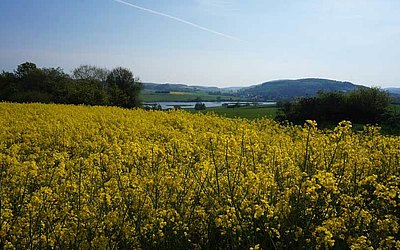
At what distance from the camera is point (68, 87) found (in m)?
38.0

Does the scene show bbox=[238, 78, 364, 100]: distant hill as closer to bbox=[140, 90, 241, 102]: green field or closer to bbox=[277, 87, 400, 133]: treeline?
bbox=[140, 90, 241, 102]: green field

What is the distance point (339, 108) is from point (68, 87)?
24217 mm

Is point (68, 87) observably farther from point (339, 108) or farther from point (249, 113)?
point (339, 108)

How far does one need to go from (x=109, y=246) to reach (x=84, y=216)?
1.54 ft

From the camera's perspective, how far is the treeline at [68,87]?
3550 centimetres

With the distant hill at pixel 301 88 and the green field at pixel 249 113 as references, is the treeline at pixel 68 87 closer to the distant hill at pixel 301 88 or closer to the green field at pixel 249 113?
the green field at pixel 249 113

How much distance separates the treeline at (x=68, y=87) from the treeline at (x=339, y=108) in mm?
16603

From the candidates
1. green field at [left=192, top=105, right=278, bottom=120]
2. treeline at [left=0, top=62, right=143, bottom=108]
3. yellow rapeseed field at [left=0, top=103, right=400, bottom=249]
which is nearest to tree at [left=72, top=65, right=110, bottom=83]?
treeline at [left=0, top=62, right=143, bottom=108]

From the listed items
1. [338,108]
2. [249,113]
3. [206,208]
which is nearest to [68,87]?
[249,113]

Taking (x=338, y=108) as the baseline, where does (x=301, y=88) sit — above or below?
above

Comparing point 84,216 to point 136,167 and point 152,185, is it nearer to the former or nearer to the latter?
point 152,185

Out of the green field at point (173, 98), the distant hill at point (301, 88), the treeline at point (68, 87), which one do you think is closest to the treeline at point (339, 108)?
the treeline at point (68, 87)

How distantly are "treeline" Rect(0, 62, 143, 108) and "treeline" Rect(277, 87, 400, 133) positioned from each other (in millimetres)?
16603

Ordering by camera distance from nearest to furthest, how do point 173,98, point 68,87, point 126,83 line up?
point 68,87, point 126,83, point 173,98
